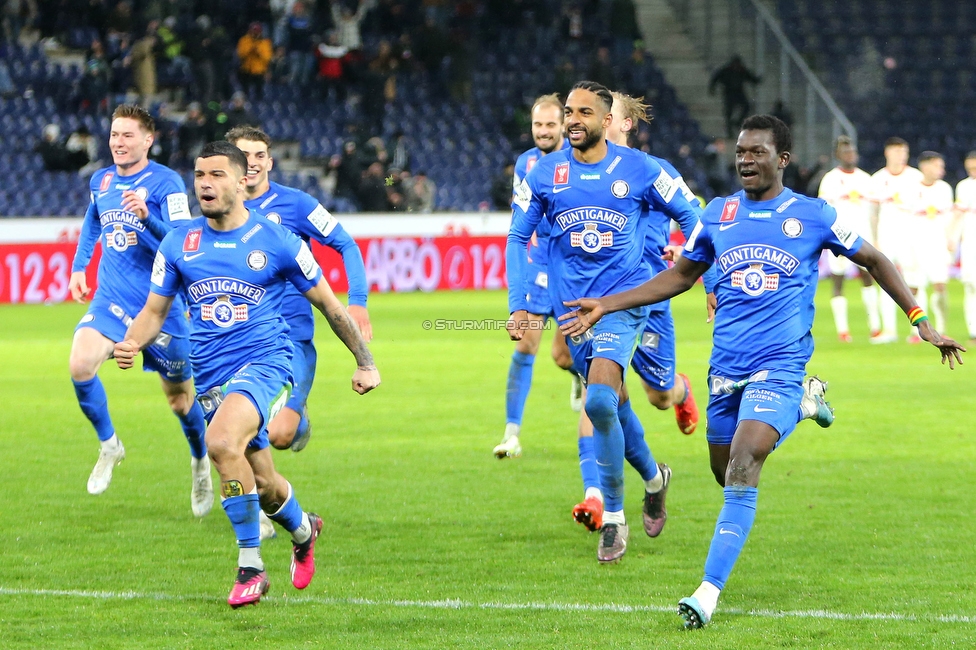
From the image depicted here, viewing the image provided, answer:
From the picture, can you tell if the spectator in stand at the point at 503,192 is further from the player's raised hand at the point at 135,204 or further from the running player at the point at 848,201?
the player's raised hand at the point at 135,204

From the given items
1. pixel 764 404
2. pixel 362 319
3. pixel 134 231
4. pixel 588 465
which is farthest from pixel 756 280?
pixel 134 231

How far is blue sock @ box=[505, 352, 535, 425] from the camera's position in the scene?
959cm

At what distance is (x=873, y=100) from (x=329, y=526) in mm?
26832

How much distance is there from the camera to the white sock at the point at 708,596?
5.25 m

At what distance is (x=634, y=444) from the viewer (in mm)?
7137

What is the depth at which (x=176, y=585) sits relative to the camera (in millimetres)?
6164

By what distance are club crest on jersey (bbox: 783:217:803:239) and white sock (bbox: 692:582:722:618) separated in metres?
1.55

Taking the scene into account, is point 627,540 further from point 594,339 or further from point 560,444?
point 560,444

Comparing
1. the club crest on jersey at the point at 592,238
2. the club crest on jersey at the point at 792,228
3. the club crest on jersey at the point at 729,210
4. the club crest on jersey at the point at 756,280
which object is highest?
the club crest on jersey at the point at 729,210

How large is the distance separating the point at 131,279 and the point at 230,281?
2.47 metres

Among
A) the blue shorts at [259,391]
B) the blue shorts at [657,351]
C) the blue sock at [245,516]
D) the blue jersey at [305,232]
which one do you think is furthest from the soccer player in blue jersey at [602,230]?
the blue sock at [245,516]

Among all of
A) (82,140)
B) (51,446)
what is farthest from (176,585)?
(82,140)

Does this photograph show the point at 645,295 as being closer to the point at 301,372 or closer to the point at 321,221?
the point at 321,221

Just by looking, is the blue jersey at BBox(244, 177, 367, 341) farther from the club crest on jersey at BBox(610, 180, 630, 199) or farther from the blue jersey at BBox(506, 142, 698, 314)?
the club crest on jersey at BBox(610, 180, 630, 199)
